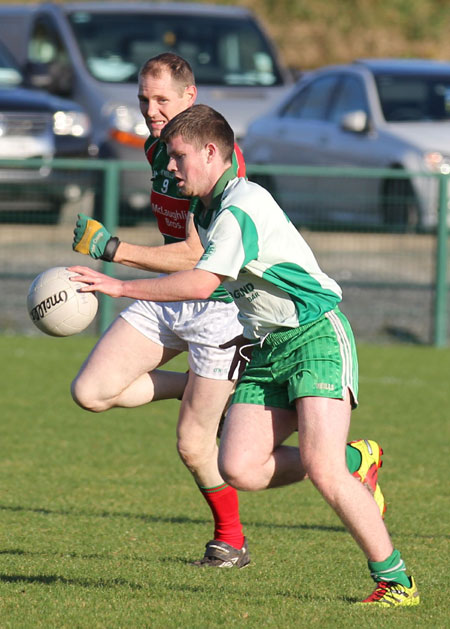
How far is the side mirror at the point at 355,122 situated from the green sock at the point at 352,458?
350 inches

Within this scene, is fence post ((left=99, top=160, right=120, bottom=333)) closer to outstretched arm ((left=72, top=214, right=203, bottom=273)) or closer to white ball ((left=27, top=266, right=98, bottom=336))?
white ball ((left=27, top=266, right=98, bottom=336))

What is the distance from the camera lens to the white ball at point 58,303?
16.9 feet

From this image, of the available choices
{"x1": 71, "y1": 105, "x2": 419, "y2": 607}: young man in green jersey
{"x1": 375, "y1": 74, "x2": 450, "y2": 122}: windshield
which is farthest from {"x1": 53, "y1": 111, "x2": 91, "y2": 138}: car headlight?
{"x1": 71, "y1": 105, "x2": 419, "y2": 607}: young man in green jersey

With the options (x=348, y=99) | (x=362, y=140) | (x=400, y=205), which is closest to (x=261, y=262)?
(x=400, y=205)

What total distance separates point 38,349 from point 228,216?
25.5ft

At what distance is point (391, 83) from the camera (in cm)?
1430

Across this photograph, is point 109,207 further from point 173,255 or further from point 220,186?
point 220,186

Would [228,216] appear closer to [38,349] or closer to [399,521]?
[399,521]

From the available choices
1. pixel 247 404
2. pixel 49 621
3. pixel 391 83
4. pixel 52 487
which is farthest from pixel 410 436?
pixel 391 83

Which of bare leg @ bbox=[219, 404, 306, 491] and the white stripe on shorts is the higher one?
the white stripe on shorts

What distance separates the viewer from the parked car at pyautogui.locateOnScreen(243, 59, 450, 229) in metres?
12.7

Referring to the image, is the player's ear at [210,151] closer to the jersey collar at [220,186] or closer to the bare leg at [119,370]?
the jersey collar at [220,186]

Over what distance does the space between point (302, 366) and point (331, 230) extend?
7992 mm

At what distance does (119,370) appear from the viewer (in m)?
5.67
